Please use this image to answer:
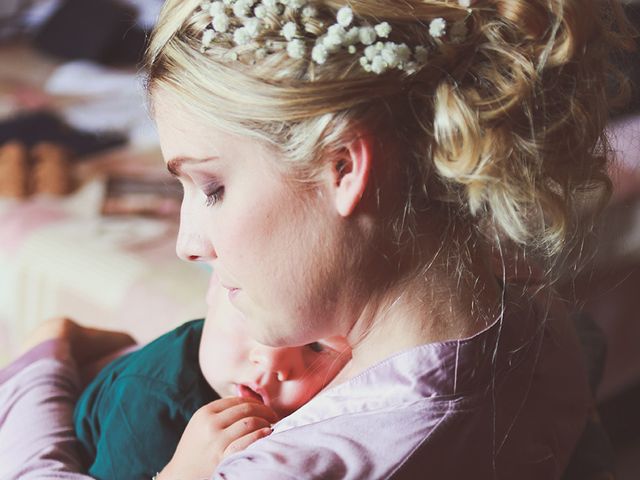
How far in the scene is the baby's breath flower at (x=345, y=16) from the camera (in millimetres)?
788

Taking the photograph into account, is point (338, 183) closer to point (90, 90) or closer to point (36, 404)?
point (36, 404)

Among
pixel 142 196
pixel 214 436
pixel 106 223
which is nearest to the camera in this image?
pixel 214 436

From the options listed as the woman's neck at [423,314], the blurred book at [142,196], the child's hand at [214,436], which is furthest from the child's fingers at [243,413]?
the blurred book at [142,196]

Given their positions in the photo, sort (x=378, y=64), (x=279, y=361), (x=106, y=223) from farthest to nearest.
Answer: (x=106, y=223)
(x=279, y=361)
(x=378, y=64)

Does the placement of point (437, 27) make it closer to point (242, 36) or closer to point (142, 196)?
point (242, 36)

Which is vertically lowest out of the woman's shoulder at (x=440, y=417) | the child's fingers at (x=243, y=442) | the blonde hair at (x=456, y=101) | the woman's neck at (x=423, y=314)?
the child's fingers at (x=243, y=442)

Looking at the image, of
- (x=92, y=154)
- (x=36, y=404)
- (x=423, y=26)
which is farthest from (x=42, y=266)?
(x=423, y=26)

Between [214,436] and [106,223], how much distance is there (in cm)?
127

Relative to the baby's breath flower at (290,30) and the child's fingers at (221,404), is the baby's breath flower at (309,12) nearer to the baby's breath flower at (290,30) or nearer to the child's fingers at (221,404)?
the baby's breath flower at (290,30)

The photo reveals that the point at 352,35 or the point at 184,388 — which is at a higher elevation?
the point at 352,35

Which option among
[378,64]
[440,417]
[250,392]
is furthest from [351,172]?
[250,392]

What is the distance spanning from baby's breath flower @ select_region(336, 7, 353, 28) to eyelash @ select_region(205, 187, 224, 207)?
20 centimetres

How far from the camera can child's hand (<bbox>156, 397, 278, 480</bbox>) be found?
0.88m

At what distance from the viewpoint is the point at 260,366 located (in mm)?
1043
